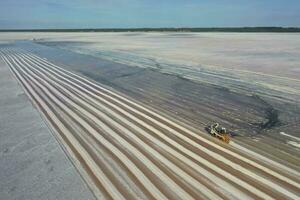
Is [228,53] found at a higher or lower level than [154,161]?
lower

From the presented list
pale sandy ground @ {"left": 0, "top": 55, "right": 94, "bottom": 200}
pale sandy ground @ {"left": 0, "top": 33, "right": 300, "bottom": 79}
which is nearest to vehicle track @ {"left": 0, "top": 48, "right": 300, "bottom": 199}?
pale sandy ground @ {"left": 0, "top": 55, "right": 94, "bottom": 200}

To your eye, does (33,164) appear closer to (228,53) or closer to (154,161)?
(154,161)

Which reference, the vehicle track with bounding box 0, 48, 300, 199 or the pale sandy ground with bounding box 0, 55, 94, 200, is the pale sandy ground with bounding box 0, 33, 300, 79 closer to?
the vehicle track with bounding box 0, 48, 300, 199

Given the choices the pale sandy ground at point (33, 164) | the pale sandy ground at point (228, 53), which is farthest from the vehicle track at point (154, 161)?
the pale sandy ground at point (228, 53)

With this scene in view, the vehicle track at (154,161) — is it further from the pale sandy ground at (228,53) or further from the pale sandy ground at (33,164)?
the pale sandy ground at (228,53)

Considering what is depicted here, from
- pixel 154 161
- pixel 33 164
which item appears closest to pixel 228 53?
pixel 154 161

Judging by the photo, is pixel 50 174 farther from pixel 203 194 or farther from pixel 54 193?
pixel 203 194
